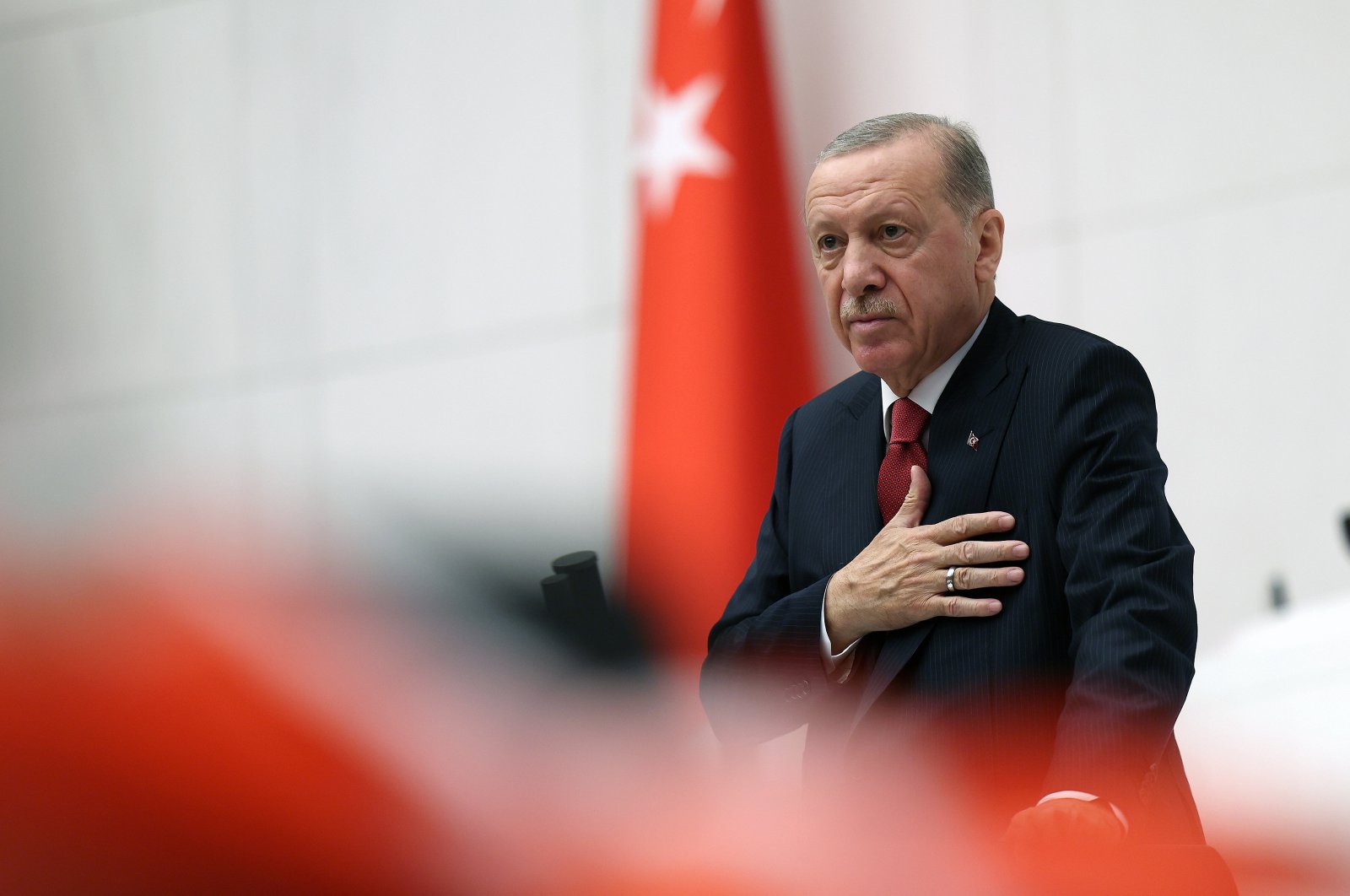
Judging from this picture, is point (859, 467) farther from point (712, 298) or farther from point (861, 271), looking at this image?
point (712, 298)

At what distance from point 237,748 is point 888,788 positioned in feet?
0.83

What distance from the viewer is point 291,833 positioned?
0.35 meters

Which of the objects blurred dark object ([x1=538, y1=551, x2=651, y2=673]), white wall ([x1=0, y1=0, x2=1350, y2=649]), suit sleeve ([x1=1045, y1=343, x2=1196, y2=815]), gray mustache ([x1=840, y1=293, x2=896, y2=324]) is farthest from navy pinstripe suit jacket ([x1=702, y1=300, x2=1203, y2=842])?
white wall ([x1=0, y1=0, x2=1350, y2=649])

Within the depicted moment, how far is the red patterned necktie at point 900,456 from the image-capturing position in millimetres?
1266

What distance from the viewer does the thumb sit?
1184 millimetres

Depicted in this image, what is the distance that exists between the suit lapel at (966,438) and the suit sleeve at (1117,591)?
60 mm

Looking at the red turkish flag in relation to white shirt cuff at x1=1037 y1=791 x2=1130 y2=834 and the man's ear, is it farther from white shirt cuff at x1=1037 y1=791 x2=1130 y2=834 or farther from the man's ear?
white shirt cuff at x1=1037 y1=791 x2=1130 y2=834

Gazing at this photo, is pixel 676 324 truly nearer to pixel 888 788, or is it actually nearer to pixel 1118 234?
pixel 1118 234

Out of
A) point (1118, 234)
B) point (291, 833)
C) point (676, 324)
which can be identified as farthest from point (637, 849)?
point (1118, 234)

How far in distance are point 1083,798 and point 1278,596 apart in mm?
2508

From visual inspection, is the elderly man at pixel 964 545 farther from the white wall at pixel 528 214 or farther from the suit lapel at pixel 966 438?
the white wall at pixel 528 214

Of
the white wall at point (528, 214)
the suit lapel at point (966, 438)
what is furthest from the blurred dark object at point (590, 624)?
the white wall at point (528, 214)

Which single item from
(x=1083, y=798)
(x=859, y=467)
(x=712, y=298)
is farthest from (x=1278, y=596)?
(x=1083, y=798)

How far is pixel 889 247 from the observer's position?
3.94 feet
